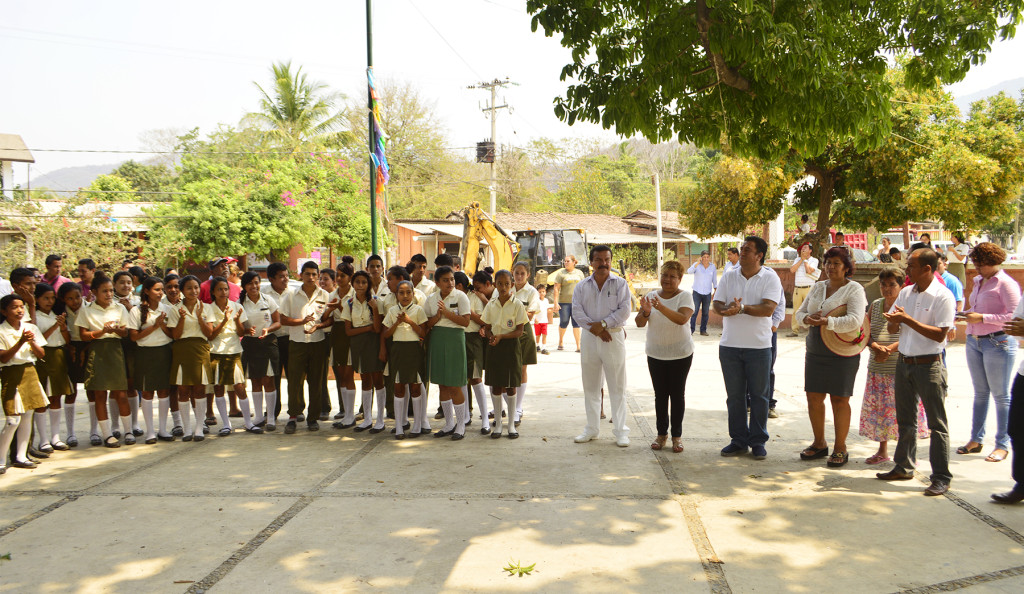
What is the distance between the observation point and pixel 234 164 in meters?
45.6

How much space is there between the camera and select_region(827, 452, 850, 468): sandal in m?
5.89

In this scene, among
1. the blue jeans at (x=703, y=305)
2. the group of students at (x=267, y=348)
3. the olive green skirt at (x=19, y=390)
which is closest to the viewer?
the olive green skirt at (x=19, y=390)

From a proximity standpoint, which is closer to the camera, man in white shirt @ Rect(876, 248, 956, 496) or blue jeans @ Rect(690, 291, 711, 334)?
man in white shirt @ Rect(876, 248, 956, 496)

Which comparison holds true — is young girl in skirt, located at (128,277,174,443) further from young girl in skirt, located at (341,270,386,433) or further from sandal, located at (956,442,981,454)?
sandal, located at (956,442,981,454)

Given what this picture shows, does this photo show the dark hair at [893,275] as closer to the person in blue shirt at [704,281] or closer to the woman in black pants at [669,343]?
the woman in black pants at [669,343]

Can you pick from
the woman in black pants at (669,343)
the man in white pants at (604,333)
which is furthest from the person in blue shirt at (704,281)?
the woman in black pants at (669,343)

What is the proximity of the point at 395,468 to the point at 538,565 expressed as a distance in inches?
91.5

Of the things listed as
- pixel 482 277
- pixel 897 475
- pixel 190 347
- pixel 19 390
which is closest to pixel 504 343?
pixel 482 277

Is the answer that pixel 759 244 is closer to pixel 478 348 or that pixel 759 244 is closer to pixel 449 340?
pixel 478 348

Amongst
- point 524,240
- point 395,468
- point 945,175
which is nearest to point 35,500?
point 395,468

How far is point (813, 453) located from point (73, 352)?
6798 millimetres

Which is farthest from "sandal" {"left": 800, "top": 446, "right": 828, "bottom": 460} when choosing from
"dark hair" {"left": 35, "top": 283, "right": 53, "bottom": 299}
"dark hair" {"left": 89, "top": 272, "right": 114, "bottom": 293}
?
"dark hair" {"left": 35, "top": 283, "right": 53, "bottom": 299}

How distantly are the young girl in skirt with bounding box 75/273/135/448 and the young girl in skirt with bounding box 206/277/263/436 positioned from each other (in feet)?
2.56

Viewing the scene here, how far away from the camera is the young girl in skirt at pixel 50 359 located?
21.5 feet
